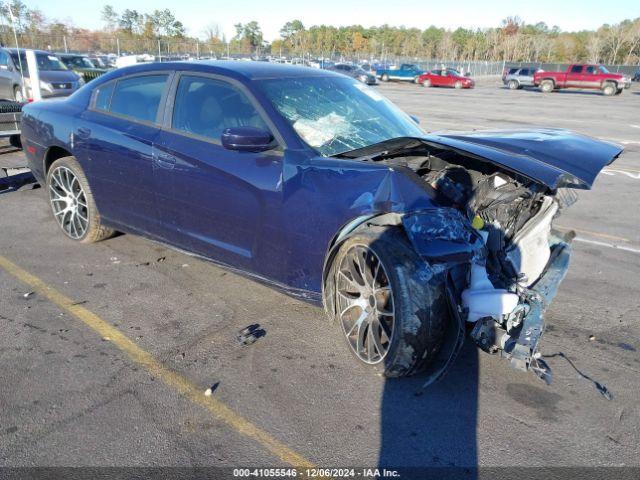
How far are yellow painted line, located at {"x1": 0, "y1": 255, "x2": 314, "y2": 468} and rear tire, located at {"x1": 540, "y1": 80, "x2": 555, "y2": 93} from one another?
38.1 m

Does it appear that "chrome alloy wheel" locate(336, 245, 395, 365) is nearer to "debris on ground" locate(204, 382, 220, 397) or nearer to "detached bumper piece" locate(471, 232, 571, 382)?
"detached bumper piece" locate(471, 232, 571, 382)

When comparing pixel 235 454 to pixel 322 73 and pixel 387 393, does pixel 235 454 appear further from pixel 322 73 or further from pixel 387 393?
pixel 322 73

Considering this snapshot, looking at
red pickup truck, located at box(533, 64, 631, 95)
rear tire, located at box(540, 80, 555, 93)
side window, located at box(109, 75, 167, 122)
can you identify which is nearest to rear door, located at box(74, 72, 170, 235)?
side window, located at box(109, 75, 167, 122)

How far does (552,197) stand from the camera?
11.1 feet

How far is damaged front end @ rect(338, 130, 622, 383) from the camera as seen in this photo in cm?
277

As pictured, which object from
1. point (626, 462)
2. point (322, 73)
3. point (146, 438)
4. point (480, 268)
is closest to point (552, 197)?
point (480, 268)

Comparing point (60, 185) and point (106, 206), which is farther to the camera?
point (60, 185)

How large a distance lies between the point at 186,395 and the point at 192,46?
34.6 m

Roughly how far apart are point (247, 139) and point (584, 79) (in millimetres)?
37747

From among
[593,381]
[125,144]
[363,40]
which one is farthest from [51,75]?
[363,40]

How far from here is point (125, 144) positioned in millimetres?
4145

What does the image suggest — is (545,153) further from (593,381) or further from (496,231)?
(593,381)

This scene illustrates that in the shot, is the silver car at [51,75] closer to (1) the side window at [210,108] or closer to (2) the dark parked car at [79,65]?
(2) the dark parked car at [79,65]

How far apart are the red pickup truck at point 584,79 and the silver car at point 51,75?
31.1 m
